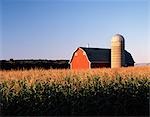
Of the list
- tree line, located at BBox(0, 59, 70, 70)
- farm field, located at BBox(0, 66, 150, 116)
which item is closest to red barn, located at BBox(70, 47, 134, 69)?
tree line, located at BBox(0, 59, 70, 70)

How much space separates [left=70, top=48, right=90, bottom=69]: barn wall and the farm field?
68.1 feet

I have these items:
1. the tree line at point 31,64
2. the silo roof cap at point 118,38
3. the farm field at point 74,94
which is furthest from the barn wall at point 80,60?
the farm field at point 74,94

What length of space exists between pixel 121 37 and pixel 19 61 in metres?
9.59

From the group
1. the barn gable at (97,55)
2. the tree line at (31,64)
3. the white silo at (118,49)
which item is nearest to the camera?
the tree line at (31,64)

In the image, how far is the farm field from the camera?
8.61m

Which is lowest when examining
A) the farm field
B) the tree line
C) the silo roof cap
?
the farm field

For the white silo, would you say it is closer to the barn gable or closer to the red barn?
the red barn

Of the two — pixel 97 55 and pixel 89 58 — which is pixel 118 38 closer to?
pixel 89 58

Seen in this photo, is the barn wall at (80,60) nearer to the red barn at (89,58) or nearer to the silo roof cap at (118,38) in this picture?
the red barn at (89,58)

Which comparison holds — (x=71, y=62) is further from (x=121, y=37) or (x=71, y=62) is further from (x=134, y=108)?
(x=134, y=108)

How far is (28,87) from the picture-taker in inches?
348

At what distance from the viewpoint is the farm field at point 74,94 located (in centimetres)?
861

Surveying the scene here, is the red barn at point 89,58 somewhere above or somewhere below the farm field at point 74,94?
above

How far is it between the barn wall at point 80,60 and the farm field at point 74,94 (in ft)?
68.1
